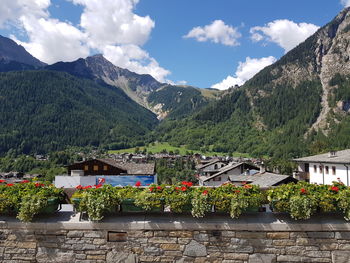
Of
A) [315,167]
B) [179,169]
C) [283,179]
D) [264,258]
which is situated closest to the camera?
[264,258]

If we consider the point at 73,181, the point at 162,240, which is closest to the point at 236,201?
the point at 162,240

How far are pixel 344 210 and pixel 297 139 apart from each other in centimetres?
19340

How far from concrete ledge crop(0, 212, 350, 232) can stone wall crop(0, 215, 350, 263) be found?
0.08ft

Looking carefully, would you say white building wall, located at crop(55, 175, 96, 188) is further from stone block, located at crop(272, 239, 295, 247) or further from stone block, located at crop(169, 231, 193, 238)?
stone block, located at crop(272, 239, 295, 247)

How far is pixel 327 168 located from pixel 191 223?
38032 millimetres

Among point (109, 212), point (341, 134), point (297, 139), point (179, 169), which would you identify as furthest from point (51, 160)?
point (109, 212)

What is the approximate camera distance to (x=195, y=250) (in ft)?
27.4

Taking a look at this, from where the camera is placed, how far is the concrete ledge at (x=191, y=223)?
834 cm

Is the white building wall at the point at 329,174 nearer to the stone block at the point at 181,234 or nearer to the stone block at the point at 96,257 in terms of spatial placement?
the stone block at the point at 181,234

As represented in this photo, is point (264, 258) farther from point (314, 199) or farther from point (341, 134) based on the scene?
point (341, 134)

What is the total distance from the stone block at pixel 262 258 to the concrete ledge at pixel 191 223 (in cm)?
68

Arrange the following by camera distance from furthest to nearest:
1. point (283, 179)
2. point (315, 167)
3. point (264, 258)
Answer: point (315, 167), point (283, 179), point (264, 258)

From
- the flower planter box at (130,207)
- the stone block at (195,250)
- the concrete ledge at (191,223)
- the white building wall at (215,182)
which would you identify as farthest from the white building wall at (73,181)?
the white building wall at (215,182)

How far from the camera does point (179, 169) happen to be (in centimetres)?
15600
